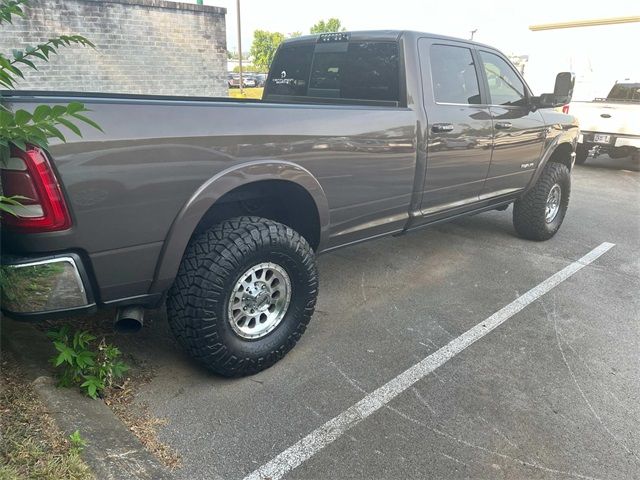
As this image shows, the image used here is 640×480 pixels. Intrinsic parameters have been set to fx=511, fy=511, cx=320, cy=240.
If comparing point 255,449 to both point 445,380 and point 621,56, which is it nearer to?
point 445,380

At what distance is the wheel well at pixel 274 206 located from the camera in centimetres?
279

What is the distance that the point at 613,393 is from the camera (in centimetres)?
283

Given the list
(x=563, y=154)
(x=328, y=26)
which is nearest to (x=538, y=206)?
(x=563, y=154)

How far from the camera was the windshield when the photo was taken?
980 cm

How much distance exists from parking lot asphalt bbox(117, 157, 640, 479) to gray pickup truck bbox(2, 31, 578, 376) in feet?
0.99

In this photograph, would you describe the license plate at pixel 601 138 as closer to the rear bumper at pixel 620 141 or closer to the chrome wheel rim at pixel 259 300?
the rear bumper at pixel 620 141

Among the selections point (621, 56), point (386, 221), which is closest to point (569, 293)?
point (386, 221)

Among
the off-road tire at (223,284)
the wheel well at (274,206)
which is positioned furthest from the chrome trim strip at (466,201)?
the off-road tire at (223,284)

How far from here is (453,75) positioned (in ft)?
13.1

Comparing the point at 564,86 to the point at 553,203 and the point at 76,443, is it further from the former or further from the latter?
the point at 76,443

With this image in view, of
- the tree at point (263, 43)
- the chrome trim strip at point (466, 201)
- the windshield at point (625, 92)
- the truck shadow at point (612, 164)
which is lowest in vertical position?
the truck shadow at point (612, 164)

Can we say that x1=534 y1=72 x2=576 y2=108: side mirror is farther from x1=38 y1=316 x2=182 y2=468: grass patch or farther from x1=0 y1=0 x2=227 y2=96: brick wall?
x1=0 y1=0 x2=227 y2=96: brick wall

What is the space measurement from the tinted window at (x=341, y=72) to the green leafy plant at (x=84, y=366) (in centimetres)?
249

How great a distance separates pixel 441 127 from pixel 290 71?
62.8 inches
